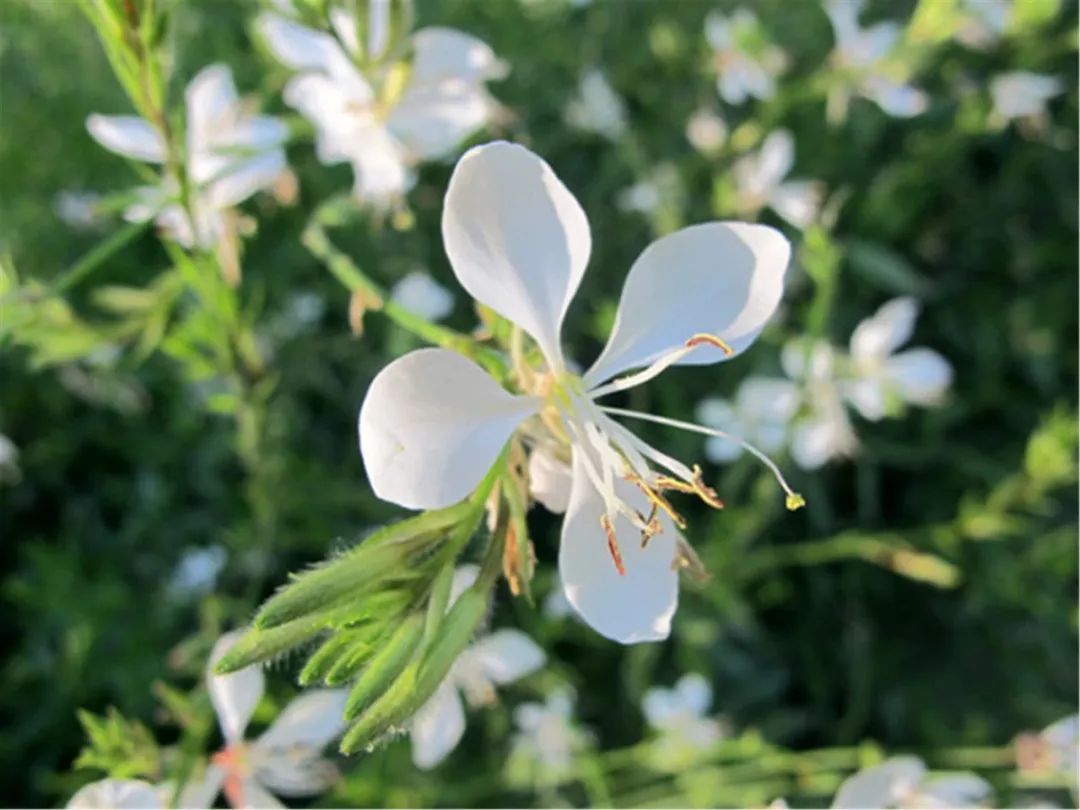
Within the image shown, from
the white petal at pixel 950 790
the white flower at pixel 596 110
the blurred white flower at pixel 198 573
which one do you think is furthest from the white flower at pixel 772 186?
the blurred white flower at pixel 198 573

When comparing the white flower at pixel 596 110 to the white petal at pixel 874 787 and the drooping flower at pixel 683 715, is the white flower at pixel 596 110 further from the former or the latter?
the white petal at pixel 874 787

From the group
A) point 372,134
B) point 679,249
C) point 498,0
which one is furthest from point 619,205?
point 679,249

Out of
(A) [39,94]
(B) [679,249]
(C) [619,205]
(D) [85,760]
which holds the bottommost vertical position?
(D) [85,760]

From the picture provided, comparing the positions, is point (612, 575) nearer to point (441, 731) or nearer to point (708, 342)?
point (708, 342)

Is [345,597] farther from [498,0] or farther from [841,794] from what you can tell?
[498,0]

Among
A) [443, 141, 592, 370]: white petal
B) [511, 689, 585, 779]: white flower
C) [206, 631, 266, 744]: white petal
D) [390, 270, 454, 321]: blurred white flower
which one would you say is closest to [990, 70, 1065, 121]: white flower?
[390, 270, 454, 321]: blurred white flower

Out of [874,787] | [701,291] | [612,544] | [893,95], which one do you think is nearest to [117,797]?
[612,544]
